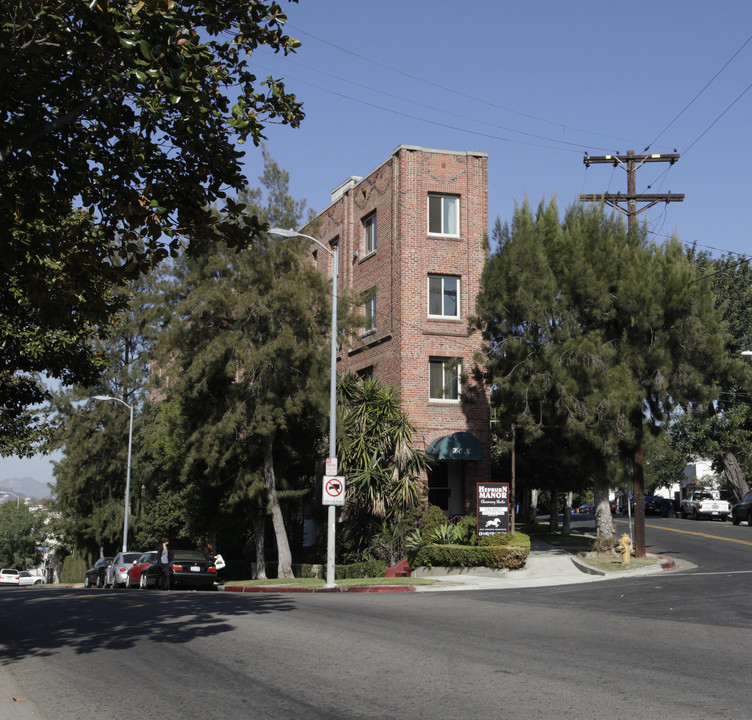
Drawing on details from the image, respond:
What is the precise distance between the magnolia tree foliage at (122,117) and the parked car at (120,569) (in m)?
23.0

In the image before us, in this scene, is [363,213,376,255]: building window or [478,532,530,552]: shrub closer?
[478,532,530,552]: shrub

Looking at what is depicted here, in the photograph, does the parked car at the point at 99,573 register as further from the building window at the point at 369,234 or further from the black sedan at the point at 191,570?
the building window at the point at 369,234

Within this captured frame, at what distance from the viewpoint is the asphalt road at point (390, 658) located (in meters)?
7.12

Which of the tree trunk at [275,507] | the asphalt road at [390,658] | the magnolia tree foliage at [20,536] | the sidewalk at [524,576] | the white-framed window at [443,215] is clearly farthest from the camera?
the magnolia tree foliage at [20,536]

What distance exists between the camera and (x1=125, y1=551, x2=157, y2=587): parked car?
3024cm

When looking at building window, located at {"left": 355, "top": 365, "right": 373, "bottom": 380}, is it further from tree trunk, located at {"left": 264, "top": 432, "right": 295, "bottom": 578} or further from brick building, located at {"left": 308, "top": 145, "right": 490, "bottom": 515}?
tree trunk, located at {"left": 264, "top": 432, "right": 295, "bottom": 578}

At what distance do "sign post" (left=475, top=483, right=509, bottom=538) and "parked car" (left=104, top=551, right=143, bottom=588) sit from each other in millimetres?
14804

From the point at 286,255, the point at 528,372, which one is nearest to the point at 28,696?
the point at 528,372

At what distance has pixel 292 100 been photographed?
11414 millimetres

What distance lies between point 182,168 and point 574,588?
42.4ft

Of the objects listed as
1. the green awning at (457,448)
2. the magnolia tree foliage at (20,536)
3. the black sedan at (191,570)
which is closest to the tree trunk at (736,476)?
the green awning at (457,448)

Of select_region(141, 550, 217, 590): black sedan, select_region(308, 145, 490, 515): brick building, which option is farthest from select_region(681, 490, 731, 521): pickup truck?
select_region(141, 550, 217, 590): black sedan

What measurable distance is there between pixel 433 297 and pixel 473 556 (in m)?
10.6

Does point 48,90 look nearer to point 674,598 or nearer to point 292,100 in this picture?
point 292,100
